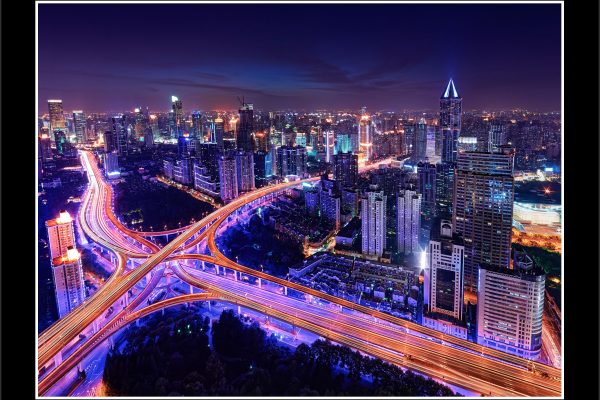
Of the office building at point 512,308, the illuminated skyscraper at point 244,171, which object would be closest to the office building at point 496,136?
the office building at point 512,308

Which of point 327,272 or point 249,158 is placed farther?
point 249,158

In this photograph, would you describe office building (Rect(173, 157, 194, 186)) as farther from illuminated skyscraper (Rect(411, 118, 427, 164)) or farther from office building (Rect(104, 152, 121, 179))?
illuminated skyscraper (Rect(411, 118, 427, 164))

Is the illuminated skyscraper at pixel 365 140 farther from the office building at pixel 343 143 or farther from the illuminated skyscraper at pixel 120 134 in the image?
the illuminated skyscraper at pixel 120 134

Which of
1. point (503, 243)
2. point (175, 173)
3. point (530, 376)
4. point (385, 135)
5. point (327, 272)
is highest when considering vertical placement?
point (385, 135)

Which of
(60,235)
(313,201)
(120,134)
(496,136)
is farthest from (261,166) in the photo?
(60,235)

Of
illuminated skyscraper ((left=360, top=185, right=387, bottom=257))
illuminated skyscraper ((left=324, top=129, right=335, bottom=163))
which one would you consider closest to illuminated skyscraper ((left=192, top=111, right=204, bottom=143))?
illuminated skyscraper ((left=324, top=129, right=335, bottom=163))
